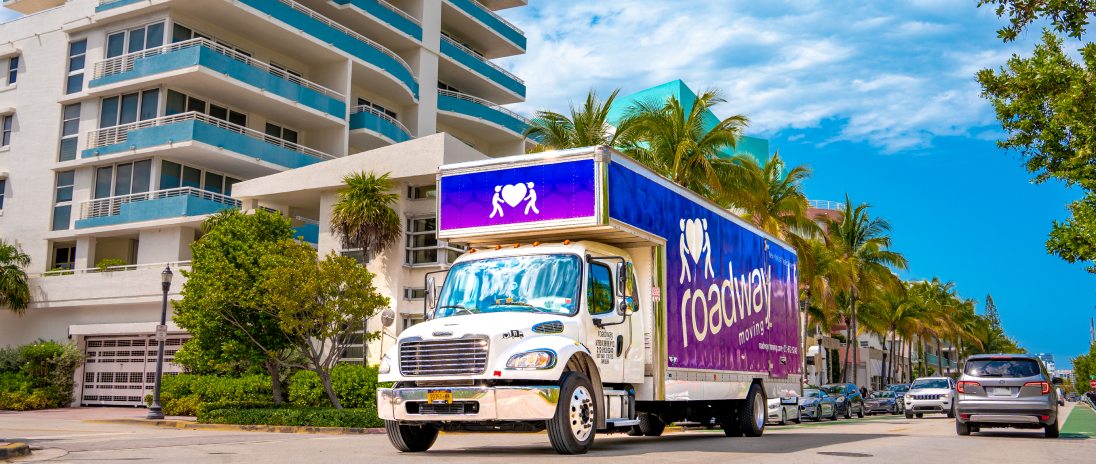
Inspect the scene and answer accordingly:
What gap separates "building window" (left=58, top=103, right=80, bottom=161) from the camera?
3631 cm

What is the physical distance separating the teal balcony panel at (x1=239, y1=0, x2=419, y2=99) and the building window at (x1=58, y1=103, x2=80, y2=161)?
954 cm

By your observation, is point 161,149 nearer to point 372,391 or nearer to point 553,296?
point 372,391

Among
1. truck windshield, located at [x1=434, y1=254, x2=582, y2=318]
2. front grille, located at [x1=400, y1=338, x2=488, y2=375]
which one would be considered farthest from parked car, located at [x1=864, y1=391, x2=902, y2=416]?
front grille, located at [x1=400, y1=338, x2=488, y2=375]

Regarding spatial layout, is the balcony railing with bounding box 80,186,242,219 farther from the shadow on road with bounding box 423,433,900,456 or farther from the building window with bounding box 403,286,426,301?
the shadow on road with bounding box 423,433,900,456

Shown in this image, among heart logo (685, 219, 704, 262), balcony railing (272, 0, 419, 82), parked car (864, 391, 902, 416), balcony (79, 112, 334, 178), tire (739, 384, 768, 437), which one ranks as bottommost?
parked car (864, 391, 902, 416)

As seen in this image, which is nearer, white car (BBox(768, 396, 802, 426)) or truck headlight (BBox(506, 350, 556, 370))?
truck headlight (BBox(506, 350, 556, 370))

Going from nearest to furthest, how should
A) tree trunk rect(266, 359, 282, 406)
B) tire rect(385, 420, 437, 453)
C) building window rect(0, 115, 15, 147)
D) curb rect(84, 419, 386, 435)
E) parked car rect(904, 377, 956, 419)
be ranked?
tire rect(385, 420, 437, 453)
curb rect(84, 419, 386, 435)
tree trunk rect(266, 359, 282, 406)
parked car rect(904, 377, 956, 419)
building window rect(0, 115, 15, 147)

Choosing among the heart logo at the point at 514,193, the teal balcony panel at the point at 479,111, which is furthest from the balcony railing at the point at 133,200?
the heart logo at the point at 514,193

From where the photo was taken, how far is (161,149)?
32594 mm

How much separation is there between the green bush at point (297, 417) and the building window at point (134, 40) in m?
18.7

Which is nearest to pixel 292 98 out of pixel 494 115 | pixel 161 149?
pixel 161 149

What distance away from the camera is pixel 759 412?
614 inches

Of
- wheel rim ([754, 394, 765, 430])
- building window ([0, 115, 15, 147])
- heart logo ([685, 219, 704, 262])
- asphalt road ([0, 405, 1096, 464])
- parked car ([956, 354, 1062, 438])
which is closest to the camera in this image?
asphalt road ([0, 405, 1096, 464])

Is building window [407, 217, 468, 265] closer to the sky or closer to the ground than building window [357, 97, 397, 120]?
closer to the ground
